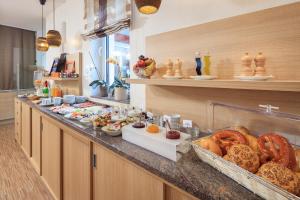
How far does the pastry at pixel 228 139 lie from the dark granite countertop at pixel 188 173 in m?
0.11

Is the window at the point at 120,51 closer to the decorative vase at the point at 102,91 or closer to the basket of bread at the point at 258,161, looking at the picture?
the decorative vase at the point at 102,91

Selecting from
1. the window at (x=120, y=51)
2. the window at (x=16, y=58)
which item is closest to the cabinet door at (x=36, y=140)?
the window at (x=120, y=51)

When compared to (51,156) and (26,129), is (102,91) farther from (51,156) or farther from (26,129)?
(26,129)

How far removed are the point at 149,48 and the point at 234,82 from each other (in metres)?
0.96

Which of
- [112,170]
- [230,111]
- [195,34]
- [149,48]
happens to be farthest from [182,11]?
[112,170]

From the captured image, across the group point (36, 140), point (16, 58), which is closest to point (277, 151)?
point (36, 140)

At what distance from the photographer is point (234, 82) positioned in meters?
0.93

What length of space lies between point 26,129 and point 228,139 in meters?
3.00

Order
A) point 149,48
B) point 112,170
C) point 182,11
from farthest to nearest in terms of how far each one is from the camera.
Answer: point 149,48 < point 182,11 < point 112,170

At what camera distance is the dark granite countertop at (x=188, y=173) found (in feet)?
2.27

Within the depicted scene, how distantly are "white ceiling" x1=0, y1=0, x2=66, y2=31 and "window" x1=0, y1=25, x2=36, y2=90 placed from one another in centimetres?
34

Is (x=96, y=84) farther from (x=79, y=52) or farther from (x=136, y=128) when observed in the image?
(x=136, y=128)

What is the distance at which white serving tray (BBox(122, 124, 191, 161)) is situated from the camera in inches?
37.3

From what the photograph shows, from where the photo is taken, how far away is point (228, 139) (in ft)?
3.10
